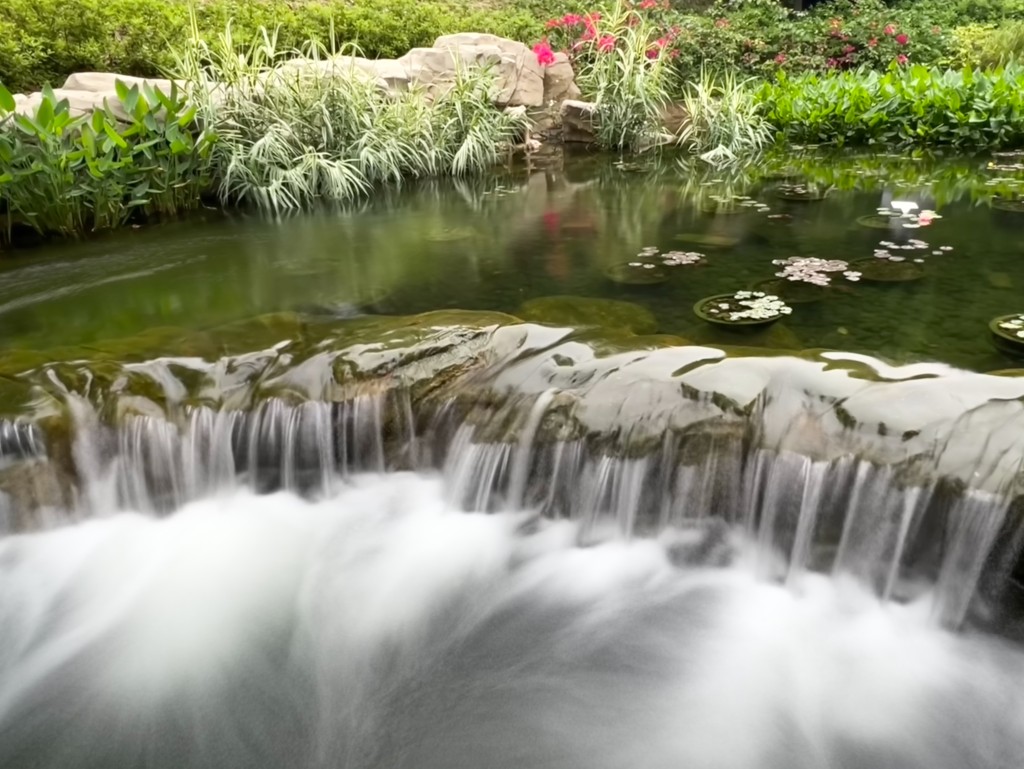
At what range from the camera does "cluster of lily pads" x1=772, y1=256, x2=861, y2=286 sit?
189 inches

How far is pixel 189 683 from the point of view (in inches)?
109

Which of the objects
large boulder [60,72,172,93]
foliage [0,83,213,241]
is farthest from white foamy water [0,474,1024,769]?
large boulder [60,72,172,93]

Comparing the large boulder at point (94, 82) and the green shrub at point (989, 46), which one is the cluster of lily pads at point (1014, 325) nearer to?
the large boulder at point (94, 82)

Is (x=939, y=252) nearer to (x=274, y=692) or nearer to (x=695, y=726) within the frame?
(x=695, y=726)

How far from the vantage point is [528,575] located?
3219 millimetres

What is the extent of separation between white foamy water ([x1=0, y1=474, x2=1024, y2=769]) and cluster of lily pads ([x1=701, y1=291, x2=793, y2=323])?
151 centimetres

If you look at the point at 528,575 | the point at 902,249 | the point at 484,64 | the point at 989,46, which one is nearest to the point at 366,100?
the point at 484,64

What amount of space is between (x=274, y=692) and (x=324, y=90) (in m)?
6.72

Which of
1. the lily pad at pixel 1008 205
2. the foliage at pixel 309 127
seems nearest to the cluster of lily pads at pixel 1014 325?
the lily pad at pixel 1008 205

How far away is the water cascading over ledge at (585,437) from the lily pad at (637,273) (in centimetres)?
125

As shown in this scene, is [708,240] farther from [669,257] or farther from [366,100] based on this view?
[366,100]

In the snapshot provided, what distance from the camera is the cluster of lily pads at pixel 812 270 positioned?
4.81 m

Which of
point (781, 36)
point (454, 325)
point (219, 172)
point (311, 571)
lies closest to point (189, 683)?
point (311, 571)

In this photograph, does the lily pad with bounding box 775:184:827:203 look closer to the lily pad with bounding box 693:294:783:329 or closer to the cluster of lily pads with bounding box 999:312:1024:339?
the lily pad with bounding box 693:294:783:329
